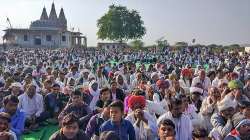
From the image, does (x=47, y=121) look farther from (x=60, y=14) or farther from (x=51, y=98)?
(x=60, y=14)

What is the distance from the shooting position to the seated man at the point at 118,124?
5.52 metres

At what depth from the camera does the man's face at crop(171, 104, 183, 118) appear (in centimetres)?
585

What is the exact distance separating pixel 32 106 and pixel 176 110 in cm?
483

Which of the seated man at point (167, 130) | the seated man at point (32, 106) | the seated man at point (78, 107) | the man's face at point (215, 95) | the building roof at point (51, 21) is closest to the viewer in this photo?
the seated man at point (167, 130)

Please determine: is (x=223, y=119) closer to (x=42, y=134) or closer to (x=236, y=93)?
(x=236, y=93)

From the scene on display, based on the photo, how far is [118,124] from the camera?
560 cm

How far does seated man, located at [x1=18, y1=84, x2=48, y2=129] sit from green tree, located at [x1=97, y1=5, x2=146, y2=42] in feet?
193

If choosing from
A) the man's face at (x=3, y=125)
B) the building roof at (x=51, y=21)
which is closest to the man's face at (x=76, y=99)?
the man's face at (x=3, y=125)

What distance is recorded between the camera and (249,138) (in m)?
4.97

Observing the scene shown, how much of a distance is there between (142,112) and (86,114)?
1.91 metres

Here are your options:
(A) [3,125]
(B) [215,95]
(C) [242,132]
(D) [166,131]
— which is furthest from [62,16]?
(D) [166,131]

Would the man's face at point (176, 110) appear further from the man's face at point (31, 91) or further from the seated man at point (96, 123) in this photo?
the man's face at point (31, 91)

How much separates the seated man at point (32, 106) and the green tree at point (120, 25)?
2316 inches

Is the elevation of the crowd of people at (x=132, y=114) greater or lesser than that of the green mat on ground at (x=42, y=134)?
greater
